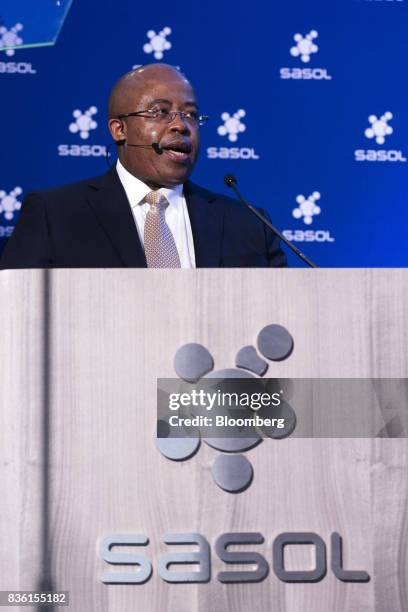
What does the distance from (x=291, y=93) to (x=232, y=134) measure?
0.26 meters

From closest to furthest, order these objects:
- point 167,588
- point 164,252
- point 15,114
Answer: point 167,588
point 164,252
point 15,114

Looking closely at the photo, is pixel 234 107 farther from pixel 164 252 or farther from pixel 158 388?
pixel 158 388

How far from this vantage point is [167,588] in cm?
138

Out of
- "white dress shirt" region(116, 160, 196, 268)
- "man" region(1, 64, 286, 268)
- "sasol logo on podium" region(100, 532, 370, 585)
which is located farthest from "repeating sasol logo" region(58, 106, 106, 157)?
"sasol logo on podium" region(100, 532, 370, 585)

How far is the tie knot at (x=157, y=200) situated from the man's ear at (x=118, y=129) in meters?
0.23

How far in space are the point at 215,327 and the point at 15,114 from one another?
1949mm

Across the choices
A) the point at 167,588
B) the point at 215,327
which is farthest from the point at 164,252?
the point at 167,588

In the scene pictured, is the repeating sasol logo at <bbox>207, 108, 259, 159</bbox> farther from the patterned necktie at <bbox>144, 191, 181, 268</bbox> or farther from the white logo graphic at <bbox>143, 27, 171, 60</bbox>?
the patterned necktie at <bbox>144, 191, 181, 268</bbox>

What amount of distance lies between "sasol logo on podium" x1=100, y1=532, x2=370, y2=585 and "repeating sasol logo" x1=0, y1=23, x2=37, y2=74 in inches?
83.5

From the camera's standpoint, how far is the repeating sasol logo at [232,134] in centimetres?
323

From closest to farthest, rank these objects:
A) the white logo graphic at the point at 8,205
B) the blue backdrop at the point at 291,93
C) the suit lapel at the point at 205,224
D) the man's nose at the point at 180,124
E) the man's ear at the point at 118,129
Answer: the suit lapel at the point at 205,224
the man's nose at the point at 180,124
the man's ear at the point at 118,129
the white logo graphic at the point at 8,205
the blue backdrop at the point at 291,93

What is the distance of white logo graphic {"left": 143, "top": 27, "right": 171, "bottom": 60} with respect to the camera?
3197 mm

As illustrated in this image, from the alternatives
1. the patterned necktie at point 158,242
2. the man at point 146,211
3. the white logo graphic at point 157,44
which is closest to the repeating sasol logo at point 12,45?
the white logo graphic at point 157,44

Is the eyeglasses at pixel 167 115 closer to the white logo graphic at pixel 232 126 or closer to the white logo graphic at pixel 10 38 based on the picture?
the white logo graphic at pixel 232 126
